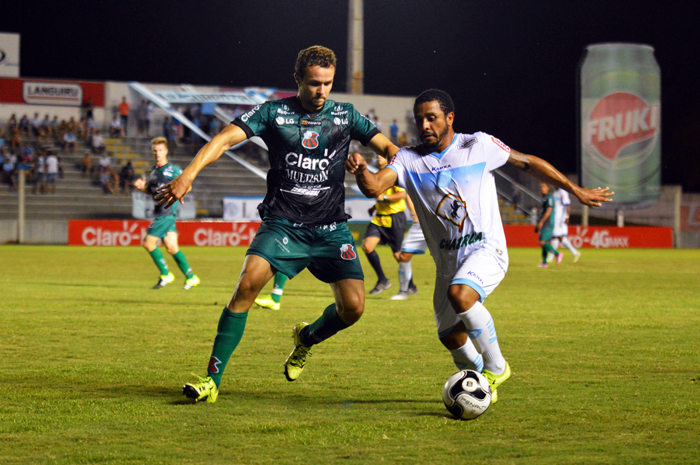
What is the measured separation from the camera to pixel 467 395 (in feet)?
15.4

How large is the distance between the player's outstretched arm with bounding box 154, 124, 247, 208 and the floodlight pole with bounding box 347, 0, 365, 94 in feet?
112

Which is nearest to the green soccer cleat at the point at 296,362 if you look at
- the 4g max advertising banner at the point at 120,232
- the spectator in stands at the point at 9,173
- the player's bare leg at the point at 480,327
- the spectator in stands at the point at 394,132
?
the player's bare leg at the point at 480,327

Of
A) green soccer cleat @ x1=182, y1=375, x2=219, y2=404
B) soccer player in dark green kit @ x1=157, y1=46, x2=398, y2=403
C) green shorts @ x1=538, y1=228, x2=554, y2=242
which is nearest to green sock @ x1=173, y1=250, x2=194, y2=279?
soccer player in dark green kit @ x1=157, y1=46, x2=398, y2=403

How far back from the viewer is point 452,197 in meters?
5.25

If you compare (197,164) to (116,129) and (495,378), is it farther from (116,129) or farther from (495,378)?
(116,129)

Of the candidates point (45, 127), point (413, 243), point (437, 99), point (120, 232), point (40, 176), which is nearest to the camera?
point (437, 99)

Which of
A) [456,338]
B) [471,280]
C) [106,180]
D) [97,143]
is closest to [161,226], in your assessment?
[456,338]

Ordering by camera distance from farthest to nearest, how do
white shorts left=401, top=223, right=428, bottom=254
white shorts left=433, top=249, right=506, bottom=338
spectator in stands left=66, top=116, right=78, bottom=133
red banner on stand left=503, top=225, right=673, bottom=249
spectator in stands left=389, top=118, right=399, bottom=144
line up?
1. spectator in stands left=389, top=118, right=399, bottom=144
2. spectator in stands left=66, top=116, right=78, bottom=133
3. red banner on stand left=503, top=225, right=673, bottom=249
4. white shorts left=401, top=223, right=428, bottom=254
5. white shorts left=433, top=249, right=506, bottom=338

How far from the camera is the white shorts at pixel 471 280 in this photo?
505cm

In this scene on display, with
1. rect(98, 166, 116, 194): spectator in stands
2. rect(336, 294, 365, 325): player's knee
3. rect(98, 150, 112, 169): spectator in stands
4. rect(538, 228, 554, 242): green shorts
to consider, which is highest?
rect(336, 294, 365, 325): player's knee

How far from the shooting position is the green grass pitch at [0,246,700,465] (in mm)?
4070

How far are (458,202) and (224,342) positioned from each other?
1742 mm

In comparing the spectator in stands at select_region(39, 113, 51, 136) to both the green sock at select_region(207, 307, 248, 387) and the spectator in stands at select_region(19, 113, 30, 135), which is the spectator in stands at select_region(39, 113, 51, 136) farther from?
the green sock at select_region(207, 307, 248, 387)

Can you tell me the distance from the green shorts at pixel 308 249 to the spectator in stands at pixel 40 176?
105 feet
